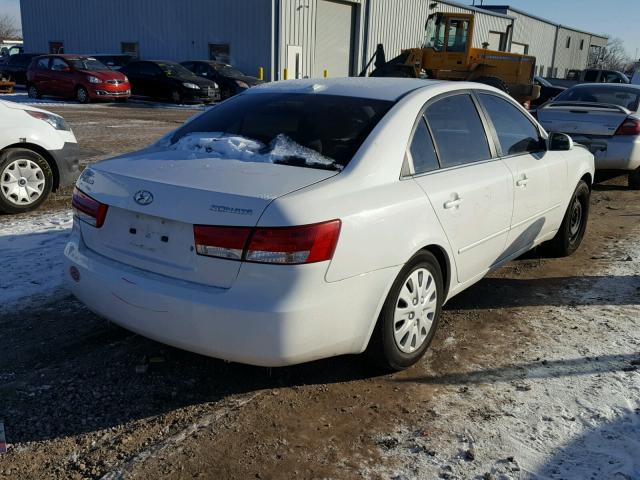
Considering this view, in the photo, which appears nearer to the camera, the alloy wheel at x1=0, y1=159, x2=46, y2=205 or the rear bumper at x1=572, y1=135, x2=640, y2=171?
the alloy wheel at x1=0, y1=159, x2=46, y2=205

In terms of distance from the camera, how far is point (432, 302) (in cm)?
365

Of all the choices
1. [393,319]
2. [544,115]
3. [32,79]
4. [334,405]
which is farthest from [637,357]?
[32,79]

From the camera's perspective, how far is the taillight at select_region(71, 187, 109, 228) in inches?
130

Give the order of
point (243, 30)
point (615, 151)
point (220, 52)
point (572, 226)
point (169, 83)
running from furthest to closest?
point (220, 52) < point (243, 30) < point (169, 83) < point (615, 151) < point (572, 226)

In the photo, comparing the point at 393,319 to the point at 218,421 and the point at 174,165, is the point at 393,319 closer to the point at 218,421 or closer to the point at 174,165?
the point at 218,421

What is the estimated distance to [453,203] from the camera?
146 inches

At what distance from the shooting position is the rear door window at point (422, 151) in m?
3.59

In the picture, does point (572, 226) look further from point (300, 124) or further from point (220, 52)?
point (220, 52)

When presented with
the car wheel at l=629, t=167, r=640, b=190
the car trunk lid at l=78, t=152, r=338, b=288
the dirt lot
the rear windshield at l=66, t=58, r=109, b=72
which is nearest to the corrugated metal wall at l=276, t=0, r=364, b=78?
the rear windshield at l=66, t=58, r=109, b=72

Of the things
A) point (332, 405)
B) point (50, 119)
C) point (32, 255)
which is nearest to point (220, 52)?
point (50, 119)

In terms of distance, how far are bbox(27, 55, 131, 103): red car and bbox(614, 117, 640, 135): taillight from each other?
17481 millimetres

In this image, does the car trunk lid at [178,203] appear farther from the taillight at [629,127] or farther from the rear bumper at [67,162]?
the taillight at [629,127]

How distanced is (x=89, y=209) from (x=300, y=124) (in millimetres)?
1283

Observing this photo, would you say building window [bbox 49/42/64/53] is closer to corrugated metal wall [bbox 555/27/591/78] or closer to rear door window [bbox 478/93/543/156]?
rear door window [bbox 478/93/543/156]
